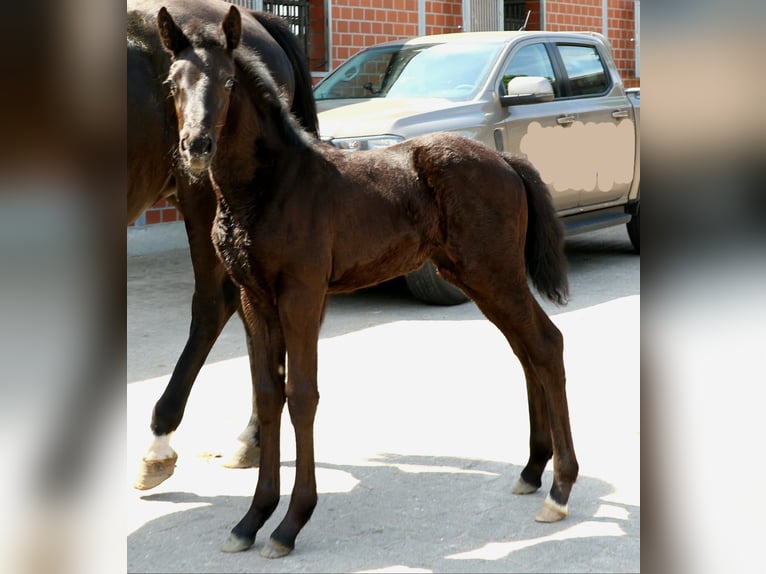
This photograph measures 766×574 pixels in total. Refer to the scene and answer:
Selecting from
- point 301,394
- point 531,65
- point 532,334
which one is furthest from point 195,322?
point 531,65

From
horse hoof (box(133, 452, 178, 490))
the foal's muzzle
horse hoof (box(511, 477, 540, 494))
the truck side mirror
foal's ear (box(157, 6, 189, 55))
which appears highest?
foal's ear (box(157, 6, 189, 55))

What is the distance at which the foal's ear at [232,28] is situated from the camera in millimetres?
3428

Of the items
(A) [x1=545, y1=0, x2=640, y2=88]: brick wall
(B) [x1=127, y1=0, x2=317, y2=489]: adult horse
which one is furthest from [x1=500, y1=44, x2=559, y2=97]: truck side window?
(A) [x1=545, y1=0, x2=640, y2=88]: brick wall

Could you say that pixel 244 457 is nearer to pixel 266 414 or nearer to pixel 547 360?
pixel 266 414

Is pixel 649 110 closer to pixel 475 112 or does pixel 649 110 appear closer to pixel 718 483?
pixel 718 483

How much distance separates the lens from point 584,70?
10445mm

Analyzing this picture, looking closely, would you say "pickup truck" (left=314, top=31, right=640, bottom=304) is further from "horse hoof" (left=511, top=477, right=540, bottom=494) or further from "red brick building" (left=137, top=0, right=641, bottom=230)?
"horse hoof" (left=511, top=477, right=540, bottom=494)

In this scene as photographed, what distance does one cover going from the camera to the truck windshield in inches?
362

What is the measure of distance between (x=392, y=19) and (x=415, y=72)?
6.36 metres

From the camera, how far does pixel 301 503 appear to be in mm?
3807

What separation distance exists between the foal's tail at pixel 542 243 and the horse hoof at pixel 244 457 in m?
1.59

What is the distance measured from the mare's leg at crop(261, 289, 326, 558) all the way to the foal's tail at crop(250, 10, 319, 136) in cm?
160

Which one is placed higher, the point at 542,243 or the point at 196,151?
the point at 196,151

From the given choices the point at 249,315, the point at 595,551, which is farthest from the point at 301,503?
the point at 595,551
